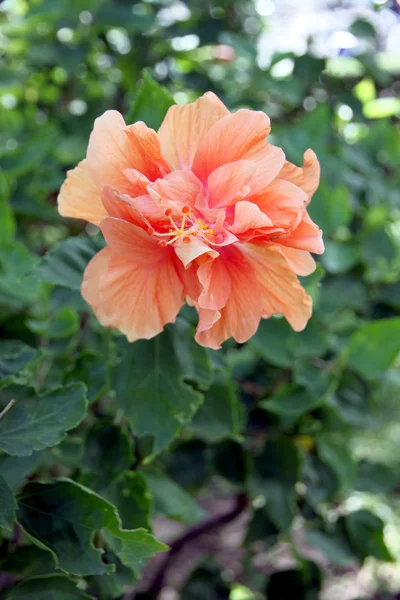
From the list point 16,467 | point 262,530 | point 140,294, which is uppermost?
point 140,294

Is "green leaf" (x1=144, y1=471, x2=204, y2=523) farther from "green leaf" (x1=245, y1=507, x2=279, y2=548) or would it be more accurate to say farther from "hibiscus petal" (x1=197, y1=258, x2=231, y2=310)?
"hibiscus petal" (x1=197, y1=258, x2=231, y2=310)

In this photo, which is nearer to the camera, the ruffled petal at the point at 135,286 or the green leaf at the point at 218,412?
the ruffled petal at the point at 135,286

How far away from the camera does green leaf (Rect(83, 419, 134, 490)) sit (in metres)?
0.60

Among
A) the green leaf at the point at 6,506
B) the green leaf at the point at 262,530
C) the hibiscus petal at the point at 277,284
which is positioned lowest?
the green leaf at the point at 262,530

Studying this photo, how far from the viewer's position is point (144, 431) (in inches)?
20.6

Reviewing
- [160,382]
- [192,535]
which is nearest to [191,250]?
[160,382]

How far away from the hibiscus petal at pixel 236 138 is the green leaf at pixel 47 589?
0.37 metres

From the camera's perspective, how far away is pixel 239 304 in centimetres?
45

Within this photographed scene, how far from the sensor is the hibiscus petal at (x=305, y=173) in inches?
18.3

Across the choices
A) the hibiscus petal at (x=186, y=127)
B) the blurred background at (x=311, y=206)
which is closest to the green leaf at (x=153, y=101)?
the hibiscus petal at (x=186, y=127)

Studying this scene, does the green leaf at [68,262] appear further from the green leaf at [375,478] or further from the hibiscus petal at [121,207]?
the green leaf at [375,478]

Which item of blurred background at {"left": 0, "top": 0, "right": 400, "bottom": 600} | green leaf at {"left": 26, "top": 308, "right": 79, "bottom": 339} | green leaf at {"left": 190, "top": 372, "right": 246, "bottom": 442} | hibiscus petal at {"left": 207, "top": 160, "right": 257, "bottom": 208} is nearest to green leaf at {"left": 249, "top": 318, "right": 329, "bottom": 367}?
blurred background at {"left": 0, "top": 0, "right": 400, "bottom": 600}

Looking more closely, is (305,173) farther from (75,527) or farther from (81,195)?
(75,527)

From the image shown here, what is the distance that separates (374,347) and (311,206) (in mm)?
219
